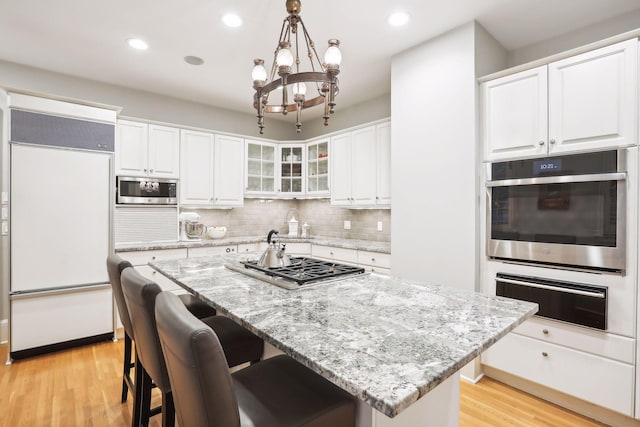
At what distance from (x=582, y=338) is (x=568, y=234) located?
680 mm

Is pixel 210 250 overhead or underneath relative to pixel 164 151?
underneath

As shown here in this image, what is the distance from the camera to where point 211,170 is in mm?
4211

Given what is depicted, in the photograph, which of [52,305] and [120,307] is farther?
[52,305]

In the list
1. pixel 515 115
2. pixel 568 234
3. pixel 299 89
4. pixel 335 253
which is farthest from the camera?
pixel 335 253

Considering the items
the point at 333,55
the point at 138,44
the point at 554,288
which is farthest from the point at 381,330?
the point at 138,44

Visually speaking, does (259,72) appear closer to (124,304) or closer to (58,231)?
(124,304)

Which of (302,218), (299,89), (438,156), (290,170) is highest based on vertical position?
(299,89)

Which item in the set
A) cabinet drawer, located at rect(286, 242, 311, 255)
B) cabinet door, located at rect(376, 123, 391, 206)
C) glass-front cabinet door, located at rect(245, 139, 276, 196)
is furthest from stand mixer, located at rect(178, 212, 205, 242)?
cabinet door, located at rect(376, 123, 391, 206)

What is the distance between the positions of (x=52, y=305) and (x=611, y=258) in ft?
14.4

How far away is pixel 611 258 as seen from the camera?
79.1 inches

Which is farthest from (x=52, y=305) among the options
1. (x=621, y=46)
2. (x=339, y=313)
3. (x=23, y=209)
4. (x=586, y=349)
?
(x=621, y=46)

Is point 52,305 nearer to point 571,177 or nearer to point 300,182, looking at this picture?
point 300,182

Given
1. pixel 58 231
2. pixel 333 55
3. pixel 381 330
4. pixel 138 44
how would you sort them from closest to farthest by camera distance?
pixel 381 330 → pixel 333 55 → pixel 138 44 → pixel 58 231

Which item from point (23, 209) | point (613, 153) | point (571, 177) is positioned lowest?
point (23, 209)
